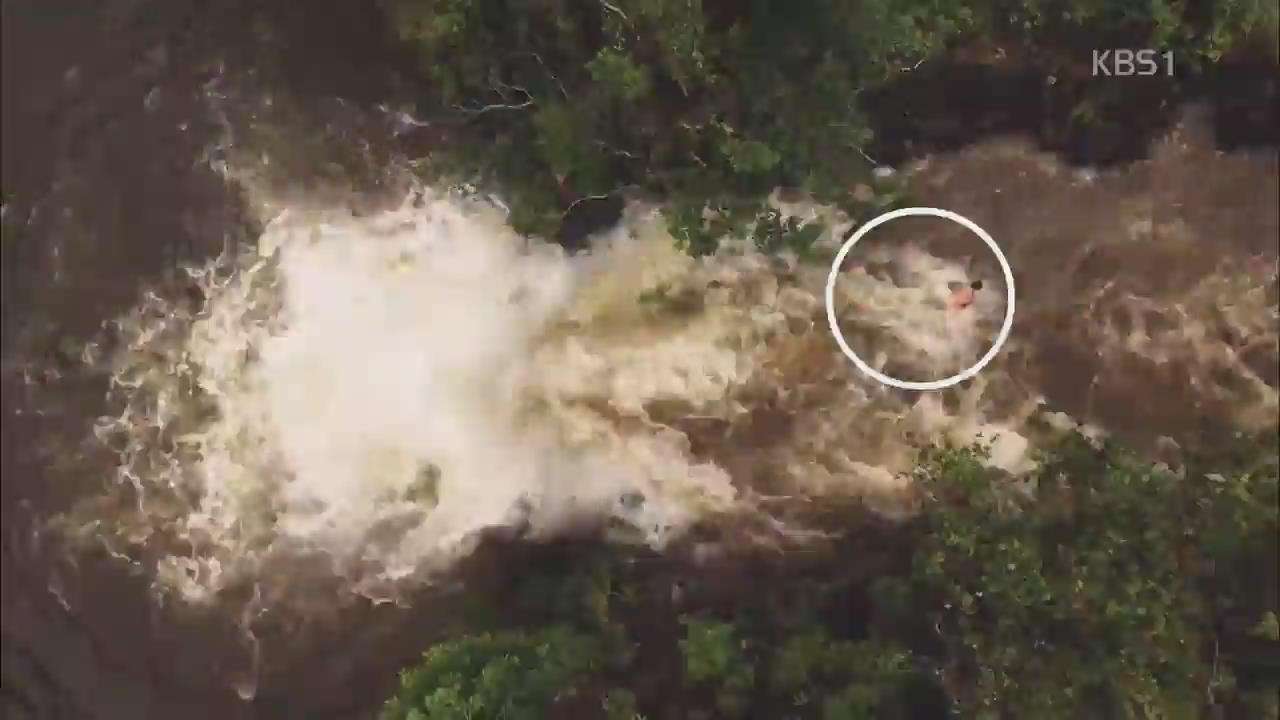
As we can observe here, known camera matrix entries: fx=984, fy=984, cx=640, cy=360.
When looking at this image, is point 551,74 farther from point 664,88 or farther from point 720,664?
point 720,664

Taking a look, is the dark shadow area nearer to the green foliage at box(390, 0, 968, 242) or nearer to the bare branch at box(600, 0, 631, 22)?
the green foliage at box(390, 0, 968, 242)

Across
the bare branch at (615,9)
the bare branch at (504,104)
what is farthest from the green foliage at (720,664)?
the bare branch at (615,9)

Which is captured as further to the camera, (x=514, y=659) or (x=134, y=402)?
(x=134, y=402)

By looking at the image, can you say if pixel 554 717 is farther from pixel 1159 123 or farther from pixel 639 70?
pixel 1159 123

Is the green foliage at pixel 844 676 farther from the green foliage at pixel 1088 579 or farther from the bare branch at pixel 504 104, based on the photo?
the bare branch at pixel 504 104

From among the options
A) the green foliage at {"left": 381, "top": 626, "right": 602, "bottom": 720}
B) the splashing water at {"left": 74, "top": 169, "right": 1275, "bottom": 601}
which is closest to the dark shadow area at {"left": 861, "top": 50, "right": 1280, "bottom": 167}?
the splashing water at {"left": 74, "top": 169, "right": 1275, "bottom": 601}

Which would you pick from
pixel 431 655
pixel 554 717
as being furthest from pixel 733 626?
pixel 431 655

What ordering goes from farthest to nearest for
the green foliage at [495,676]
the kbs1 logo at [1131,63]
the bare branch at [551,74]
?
the kbs1 logo at [1131,63] → the bare branch at [551,74] → the green foliage at [495,676]
